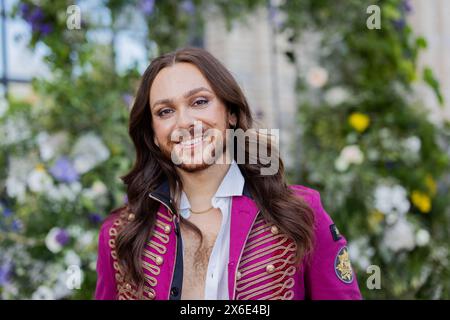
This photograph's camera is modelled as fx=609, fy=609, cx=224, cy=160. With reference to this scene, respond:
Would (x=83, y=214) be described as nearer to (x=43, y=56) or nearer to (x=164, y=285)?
(x=43, y=56)

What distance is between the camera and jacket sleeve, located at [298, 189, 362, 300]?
1.62 meters

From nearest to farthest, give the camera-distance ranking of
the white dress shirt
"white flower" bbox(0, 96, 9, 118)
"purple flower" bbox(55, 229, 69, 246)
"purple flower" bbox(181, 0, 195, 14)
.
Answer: the white dress shirt < "purple flower" bbox(55, 229, 69, 246) < "white flower" bbox(0, 96, 9, 118) < "purple flower" bbox(181, 0, 195, 14)

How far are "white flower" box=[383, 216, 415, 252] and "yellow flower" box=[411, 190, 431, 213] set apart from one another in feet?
0.62

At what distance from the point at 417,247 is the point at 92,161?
1869 mm

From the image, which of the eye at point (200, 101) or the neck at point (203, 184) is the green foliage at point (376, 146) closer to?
the neck at point (203, 184)

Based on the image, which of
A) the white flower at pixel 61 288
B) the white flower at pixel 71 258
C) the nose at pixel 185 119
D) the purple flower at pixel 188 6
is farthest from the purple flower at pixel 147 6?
the nose at pixel 185 119

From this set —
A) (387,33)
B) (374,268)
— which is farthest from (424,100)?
(374,268)

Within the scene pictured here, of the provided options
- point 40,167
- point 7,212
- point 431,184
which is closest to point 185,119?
point 40,167

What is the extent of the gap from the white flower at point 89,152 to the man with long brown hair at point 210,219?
1416 millimetres

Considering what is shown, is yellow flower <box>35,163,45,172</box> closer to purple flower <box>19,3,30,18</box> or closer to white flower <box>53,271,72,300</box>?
white flower <box>53,271,72,300</box>

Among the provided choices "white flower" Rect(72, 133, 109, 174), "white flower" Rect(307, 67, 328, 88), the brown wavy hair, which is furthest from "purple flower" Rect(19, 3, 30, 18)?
the brown wavy hair

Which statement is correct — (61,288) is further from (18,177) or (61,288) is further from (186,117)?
(186,117)

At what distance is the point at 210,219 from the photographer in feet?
5.43

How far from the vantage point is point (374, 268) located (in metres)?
3.02
